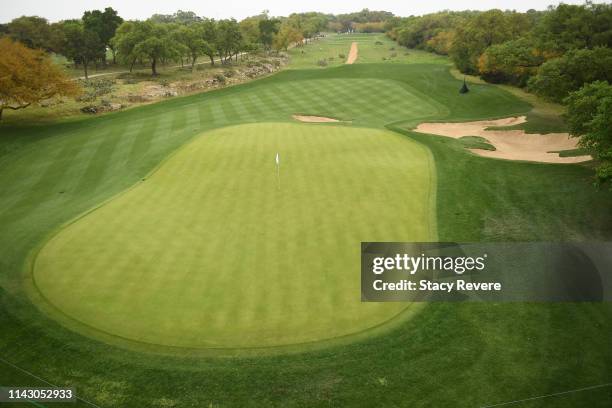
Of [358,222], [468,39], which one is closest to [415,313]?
[358,222]

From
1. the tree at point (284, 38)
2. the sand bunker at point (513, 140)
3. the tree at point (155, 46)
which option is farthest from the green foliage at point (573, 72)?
the tree at point (284, 38)

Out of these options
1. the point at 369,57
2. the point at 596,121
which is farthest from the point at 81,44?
the point at 596,121

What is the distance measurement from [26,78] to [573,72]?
52.9 metres

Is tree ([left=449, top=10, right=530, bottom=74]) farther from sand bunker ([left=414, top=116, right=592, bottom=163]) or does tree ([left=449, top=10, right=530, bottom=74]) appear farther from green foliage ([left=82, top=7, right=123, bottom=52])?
green foliage ([left=82, top=7, right=123, bottom=52])

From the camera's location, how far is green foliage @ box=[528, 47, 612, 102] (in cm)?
3838

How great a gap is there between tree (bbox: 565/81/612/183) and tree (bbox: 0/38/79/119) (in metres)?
48.6

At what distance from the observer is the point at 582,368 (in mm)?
13609

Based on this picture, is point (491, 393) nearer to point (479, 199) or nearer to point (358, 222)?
point (358, 222)

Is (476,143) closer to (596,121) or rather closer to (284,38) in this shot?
(596,121)

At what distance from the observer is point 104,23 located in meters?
84.2

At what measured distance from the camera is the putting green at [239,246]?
1558 cm

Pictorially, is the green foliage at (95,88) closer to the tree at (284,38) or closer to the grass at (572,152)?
the tree at (284,38)

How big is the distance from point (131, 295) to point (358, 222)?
11.1 meters

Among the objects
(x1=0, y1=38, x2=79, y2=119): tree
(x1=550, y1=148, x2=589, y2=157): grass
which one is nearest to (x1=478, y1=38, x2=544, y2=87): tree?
(x1=550, y1=148, x2=589, y2=157): grass
